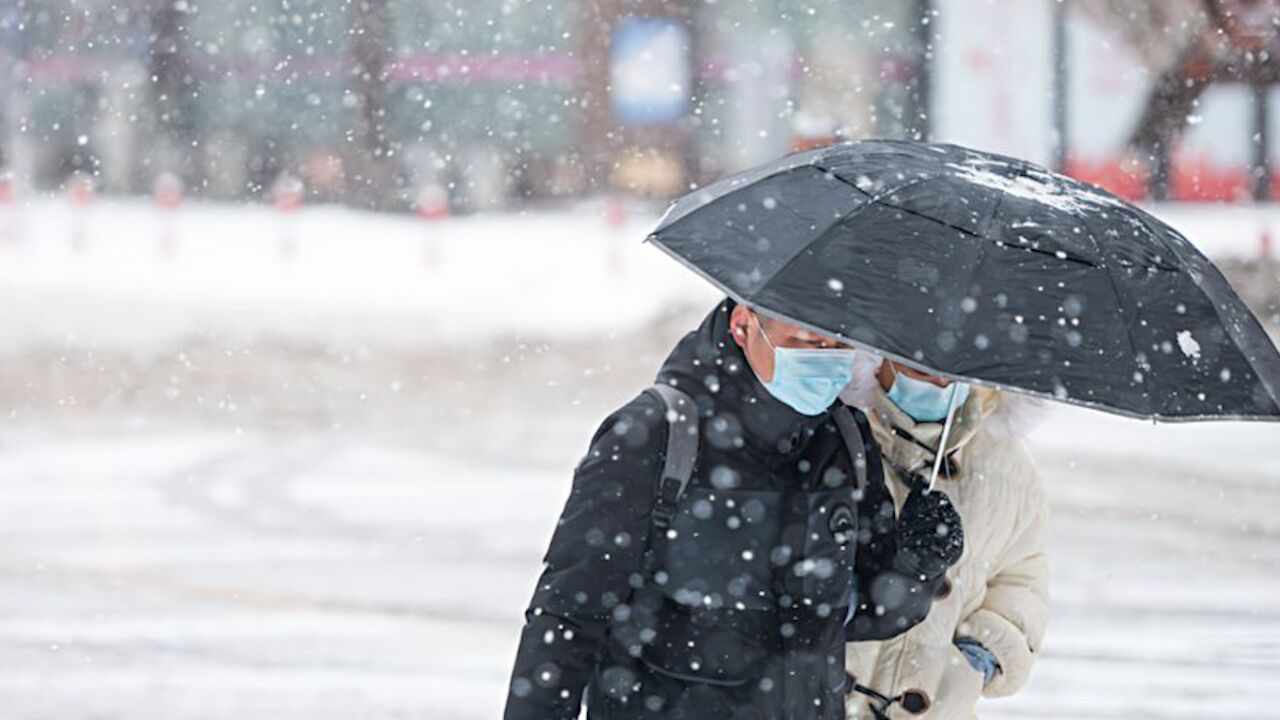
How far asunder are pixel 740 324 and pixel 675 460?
0.85ft

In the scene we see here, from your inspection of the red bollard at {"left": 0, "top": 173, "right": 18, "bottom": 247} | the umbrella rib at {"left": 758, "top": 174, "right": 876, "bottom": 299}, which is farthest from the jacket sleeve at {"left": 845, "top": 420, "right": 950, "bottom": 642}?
the red bollard at {"left": 0, "top": 173, "right": 18, "bottom": 247}

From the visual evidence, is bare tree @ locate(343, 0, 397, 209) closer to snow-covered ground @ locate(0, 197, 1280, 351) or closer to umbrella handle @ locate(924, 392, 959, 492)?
snow-covered ground @ locate(0, 197, 1280, 351)

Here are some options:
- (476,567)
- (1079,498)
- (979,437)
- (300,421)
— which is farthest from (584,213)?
(979,437)

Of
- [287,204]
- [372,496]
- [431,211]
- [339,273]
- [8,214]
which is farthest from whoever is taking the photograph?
[8,214]

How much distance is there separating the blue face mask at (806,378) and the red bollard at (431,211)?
18.2 meters

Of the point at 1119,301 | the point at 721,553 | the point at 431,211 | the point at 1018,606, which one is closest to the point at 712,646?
the point at 721,553

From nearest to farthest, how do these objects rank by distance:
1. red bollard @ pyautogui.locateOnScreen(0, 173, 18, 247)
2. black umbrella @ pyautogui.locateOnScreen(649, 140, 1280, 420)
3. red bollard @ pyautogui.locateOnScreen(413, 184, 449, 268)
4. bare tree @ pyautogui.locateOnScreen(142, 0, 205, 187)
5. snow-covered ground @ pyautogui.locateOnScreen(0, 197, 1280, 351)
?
black umbrella @ pyautogui.locateOnScreen(649, 140, 1280, 420) < snow-covered ground @ pyautogui.locateOnScreen(0, 197, 1280, 351) < red bollard @ pyautogui.locateOnScreen(413, 184, 449, 268) < red bollard @ pyautogui.locateOnScreen(0, 173, 18, 247) < bare tree @ pyautogui.locateOnScreen(142, 0, 205, 187)

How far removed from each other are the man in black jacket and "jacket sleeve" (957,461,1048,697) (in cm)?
33

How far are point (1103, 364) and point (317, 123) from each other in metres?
21.6

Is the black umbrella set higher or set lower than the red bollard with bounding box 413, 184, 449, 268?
lower

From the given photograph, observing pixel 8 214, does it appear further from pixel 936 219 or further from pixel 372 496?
pixel 936 219

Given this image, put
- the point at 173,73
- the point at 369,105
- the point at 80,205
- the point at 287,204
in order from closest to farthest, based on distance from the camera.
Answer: the point at 80,205 < the point at 287,204 < the point at 369,105 < the point at 173,73

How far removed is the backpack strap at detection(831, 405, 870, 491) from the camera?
3.01 m

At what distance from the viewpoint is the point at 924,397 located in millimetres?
3127
